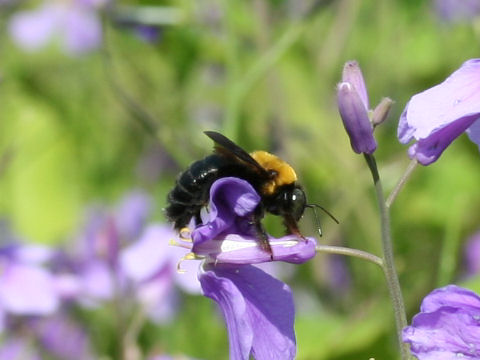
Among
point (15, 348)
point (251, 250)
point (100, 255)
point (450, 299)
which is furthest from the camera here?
point (15, 348)

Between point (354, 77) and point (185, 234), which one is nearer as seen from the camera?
point (354, 77)

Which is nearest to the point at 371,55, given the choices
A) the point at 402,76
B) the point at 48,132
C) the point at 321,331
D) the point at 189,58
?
the point at 402,76

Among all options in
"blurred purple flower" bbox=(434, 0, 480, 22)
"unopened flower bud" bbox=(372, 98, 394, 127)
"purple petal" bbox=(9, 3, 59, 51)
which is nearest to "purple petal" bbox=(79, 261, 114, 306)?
"unopened flower bud" bbox=(372, 98, 394, 127)

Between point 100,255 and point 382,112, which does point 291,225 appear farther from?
point 100,255

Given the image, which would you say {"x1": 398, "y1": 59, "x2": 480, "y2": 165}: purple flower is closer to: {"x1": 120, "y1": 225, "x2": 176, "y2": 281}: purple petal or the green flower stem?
the green flower stem

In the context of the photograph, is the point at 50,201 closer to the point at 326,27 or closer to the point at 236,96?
the point at 326,27

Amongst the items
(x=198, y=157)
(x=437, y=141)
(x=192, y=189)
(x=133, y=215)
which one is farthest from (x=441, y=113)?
(x=133, y=215)

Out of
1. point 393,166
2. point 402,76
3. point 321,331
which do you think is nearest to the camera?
point 321,331
